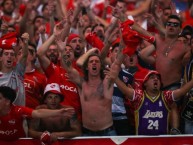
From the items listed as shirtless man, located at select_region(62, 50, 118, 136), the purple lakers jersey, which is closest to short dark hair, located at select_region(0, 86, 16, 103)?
shirtless man, located at select_region(62, 50, 118, 136)

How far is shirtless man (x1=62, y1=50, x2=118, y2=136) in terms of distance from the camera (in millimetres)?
10867

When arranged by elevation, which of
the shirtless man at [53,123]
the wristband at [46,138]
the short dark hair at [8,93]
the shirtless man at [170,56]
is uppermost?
the shirtless man at [170,56]

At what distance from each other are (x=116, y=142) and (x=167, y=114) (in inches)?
43.2

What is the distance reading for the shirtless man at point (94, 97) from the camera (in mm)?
10867

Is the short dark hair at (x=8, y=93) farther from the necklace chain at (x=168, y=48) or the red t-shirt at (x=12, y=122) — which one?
the necklace chain at (x=168, y=48)

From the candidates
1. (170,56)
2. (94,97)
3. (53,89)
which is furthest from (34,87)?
(170,56)

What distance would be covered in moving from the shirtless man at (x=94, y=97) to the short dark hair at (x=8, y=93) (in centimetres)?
122

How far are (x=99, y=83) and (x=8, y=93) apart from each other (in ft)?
5.18

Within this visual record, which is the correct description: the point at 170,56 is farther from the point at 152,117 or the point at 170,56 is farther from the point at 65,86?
the point at 65,86

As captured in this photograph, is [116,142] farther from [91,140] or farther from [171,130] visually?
[171,130]

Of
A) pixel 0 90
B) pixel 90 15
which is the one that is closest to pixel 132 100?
pixel 0 90

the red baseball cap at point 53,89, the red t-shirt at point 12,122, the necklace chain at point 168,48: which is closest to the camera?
the red t-shirt at point 12,122

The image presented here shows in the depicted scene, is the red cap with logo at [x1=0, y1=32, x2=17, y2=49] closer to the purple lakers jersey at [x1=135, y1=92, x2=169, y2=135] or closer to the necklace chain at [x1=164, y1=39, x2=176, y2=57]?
the purple lakers jersey at [x1=135, y1=92, x2=169, y2=135]

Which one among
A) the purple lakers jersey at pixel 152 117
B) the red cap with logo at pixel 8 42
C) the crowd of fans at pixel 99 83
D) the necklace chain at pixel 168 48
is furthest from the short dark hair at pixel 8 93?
the necklace chain at pixel 168 48
